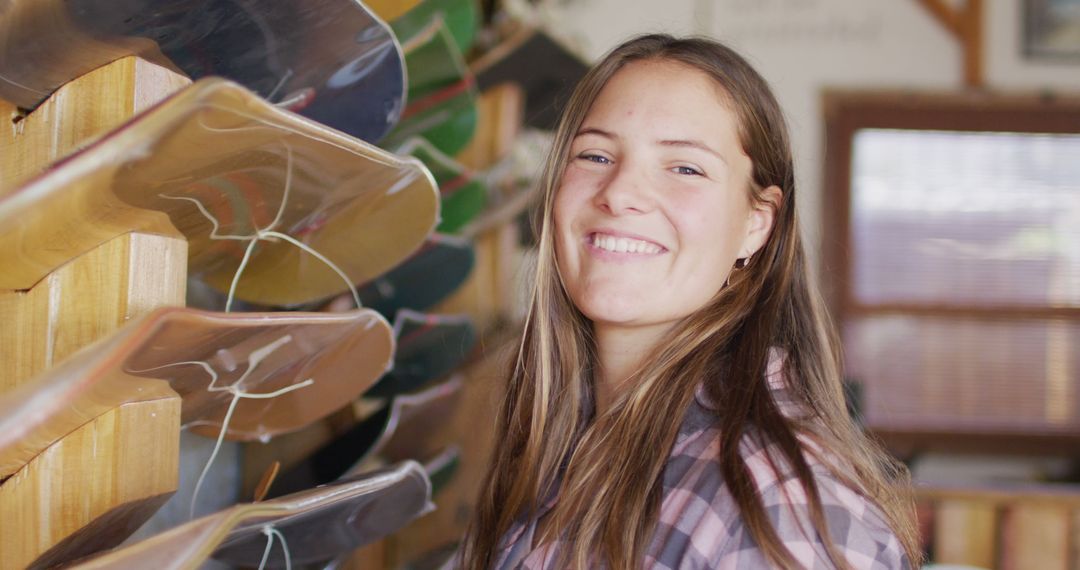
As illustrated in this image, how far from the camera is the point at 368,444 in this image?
983 mm

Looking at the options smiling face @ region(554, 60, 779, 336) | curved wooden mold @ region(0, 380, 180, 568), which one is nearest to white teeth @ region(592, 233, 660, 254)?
smiling face @ region(554, 60, 779, 336)

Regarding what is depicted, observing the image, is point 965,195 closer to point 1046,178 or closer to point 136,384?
point 1046,178

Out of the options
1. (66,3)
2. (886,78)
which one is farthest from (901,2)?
(66,3)

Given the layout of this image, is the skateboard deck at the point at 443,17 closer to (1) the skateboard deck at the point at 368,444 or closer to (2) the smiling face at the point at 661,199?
(2) the smiling face at the point at 661,199

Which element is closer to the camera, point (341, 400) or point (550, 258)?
point (341, 400)

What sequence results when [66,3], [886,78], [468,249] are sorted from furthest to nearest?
[886,78] < [468,249] < [66,3]

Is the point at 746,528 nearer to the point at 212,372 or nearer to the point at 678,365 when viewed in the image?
the point at 678,365

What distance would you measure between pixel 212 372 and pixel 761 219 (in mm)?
608

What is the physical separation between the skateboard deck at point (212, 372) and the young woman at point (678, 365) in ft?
0.80

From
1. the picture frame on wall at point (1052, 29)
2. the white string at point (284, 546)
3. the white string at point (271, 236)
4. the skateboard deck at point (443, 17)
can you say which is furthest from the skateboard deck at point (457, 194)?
the picture frame on wall at point (1052, 29)

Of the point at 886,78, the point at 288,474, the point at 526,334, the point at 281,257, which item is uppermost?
the point at 886,78

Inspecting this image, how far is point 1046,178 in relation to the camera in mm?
3449

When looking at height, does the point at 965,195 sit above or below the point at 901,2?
below

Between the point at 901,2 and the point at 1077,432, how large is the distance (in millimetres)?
1580
